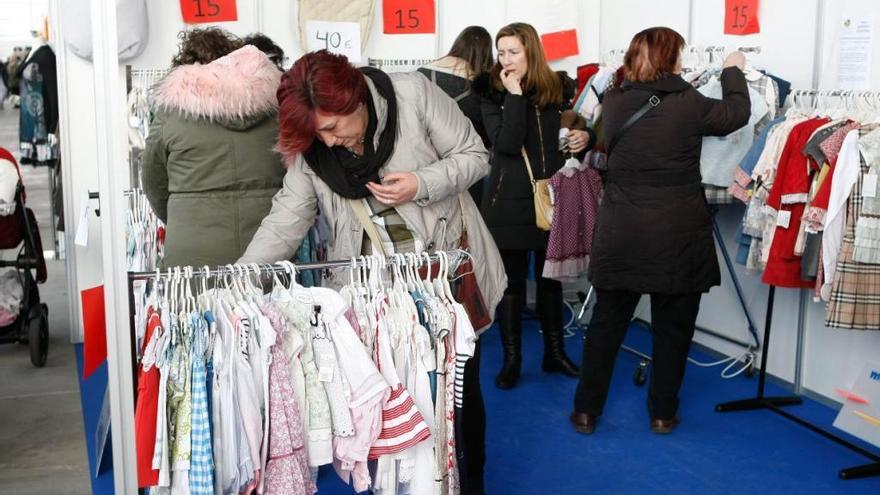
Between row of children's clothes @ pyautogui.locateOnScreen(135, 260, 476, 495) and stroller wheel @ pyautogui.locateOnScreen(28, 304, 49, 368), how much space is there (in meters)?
3.18

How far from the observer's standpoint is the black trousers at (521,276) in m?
4.21

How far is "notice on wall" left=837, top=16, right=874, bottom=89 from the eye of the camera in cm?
377

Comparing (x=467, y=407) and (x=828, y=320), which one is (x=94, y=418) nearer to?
(x=467, y=407)

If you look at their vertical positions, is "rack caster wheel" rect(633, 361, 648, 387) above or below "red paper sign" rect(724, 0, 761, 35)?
below

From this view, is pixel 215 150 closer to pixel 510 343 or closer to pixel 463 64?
pixel 463 64

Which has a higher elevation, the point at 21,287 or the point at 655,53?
the point at 655,53

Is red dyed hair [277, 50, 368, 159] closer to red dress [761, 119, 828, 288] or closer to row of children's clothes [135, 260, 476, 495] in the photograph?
row of children's clothes [135, 260, 476, 495]

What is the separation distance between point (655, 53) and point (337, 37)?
6.76ft

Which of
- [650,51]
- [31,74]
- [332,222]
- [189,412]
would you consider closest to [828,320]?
[650,51]

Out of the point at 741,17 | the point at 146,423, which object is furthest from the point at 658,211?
the point at 146,423

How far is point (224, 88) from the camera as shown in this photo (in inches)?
107

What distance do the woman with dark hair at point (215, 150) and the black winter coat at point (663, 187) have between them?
4.36 feet

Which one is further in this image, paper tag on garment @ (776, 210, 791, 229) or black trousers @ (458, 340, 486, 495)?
paper tag on garment @ (776, 210, 791, 229)

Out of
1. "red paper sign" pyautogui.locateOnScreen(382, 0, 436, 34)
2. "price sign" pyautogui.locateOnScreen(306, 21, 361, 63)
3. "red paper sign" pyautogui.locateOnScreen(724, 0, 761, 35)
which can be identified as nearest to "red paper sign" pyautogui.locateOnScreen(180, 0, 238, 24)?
"price sign" pyautogui.locateOnScreen(306, 21, 361, 63)
